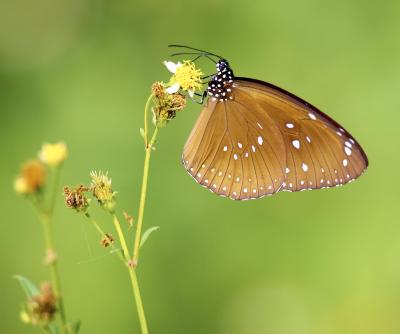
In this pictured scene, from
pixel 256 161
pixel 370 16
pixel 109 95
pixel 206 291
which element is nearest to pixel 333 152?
pixel 256 161

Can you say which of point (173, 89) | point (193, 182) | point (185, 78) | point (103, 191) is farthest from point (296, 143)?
point (193, 182)

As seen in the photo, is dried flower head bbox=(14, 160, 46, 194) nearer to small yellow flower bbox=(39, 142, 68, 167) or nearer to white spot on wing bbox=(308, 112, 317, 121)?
small yellow flower bbox=(39, 142, 68, 167)

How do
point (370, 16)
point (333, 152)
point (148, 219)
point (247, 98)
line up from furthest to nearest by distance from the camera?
point (370, 16)
point (148, 219)
point (247, 98)
point (333, 152)

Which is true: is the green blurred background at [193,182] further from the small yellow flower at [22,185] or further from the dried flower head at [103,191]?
the small yellow flower at [22,185]

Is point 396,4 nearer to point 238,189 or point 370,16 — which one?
point 370,16

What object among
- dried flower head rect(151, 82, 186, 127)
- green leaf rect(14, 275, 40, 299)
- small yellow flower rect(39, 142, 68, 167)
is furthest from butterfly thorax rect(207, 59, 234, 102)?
green leaf rect(14, 275, 40, 299)

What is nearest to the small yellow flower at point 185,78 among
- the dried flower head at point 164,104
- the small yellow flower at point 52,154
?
the dried flower head at point 164,104

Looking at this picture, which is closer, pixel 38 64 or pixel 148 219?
pixel 148 219
